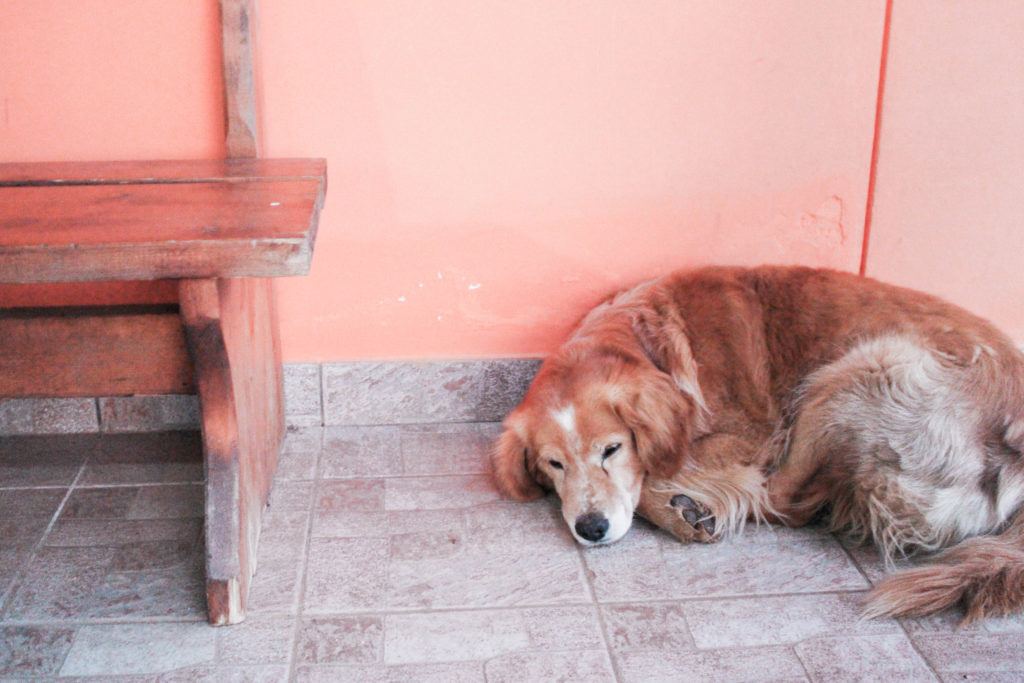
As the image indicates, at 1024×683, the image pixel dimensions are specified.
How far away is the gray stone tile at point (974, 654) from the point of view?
2.33m

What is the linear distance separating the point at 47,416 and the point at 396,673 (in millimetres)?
1807

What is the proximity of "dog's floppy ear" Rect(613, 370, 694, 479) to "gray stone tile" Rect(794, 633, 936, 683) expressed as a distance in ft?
2.25

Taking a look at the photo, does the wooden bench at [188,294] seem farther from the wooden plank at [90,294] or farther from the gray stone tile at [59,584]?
the gray stone tile at [59,584]

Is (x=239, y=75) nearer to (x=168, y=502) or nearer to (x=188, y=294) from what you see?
(x=188, y=294)

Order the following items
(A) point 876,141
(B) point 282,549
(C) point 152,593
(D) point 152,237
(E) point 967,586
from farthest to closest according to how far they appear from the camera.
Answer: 1. (A) point 876,141
2. (B) point 282,549
3. (C) point 152,593
4. (E) point 967,586
5. (D) point 152,237

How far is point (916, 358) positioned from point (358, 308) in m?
1.77

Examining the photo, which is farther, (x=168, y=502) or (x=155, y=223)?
(x=168, y=502)

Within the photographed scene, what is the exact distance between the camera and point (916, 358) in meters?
2.86

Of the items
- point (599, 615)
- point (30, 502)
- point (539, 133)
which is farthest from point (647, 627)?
point (30, 502)

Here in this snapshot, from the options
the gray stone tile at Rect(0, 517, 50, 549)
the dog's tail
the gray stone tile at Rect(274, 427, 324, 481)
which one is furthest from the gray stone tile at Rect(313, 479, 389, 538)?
the dog's tail

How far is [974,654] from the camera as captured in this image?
7.83ft

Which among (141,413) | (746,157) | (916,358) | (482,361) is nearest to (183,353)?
(141,413)

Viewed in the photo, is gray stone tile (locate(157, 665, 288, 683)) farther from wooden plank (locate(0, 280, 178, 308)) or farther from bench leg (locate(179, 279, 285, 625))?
wooden plank (locate(0, 280, 178, 308))

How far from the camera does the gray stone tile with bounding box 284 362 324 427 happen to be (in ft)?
11.4
